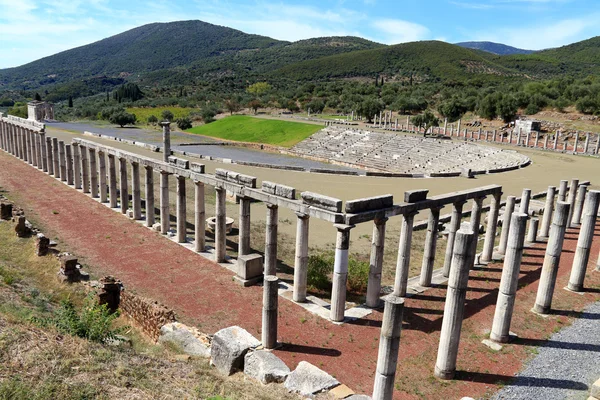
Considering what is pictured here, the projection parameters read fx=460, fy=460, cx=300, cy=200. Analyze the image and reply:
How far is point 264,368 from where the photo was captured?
10.3 meters

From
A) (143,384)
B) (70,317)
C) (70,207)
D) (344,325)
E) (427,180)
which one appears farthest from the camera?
(427,180)

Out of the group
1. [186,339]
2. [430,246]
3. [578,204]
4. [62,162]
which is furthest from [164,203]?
[578,204]

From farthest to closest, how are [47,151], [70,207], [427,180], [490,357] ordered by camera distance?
[427,180]
[47,151]
[70,207]
[490,357]

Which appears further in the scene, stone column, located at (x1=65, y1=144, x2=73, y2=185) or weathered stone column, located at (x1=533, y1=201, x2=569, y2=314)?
stone column, located at (x1=65, y1=144, x2=73, y2=185)

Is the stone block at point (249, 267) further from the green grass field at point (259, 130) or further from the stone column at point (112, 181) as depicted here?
the green grass field at point (259, 130)

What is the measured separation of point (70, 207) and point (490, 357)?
24292 millimetres

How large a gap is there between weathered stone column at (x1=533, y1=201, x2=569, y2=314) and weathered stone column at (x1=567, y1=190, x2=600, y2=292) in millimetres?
2117

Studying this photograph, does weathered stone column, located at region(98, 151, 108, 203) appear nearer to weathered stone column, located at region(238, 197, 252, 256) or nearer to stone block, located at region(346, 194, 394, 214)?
weathered stone column, located at region(238, 197, 252, 256)

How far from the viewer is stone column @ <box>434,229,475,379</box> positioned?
36.8ft

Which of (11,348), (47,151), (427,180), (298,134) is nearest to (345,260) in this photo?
(11,348)

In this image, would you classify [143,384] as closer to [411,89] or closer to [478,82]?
[411,89]

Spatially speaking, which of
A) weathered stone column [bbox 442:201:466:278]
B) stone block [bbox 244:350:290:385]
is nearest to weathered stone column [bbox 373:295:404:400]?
stone block [bbox 244:350:290:385]

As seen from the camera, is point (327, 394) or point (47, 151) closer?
point (327, 394)

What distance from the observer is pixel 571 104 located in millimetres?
68125
